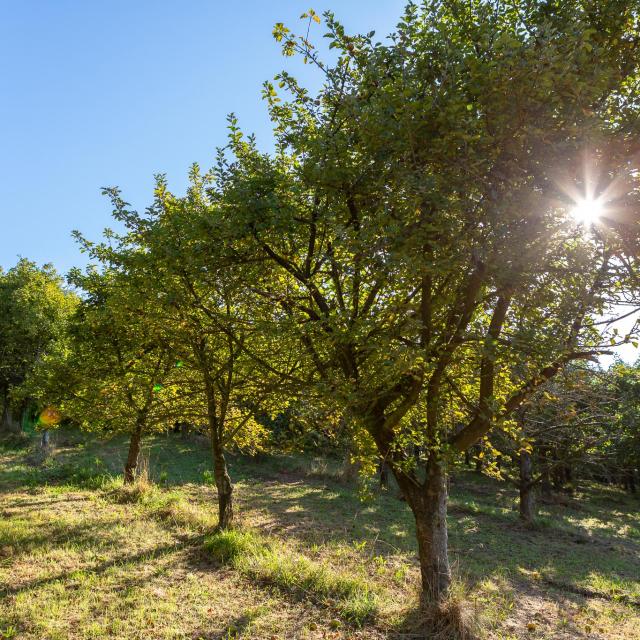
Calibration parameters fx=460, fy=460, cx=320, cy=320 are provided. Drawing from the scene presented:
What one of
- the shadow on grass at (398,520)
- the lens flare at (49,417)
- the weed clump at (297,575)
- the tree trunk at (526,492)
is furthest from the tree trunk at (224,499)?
the tree trunk at (526,492)

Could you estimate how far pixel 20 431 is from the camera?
32.0m

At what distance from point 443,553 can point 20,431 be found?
1336 inches

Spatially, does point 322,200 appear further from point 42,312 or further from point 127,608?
point 42,312

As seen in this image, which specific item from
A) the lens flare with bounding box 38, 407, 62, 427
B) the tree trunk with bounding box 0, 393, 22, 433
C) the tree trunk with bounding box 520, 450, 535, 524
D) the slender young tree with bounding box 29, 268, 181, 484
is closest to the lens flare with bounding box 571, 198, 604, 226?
the slender young tree with bounding box 29, 268, 181, 484

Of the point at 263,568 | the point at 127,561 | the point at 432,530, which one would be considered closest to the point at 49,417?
the point at 127,561

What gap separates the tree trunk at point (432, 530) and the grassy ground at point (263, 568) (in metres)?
0.32

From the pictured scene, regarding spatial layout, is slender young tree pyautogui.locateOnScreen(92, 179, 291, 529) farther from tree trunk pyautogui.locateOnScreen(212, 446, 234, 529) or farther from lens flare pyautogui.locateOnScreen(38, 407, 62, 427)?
lens flare pyautogui.locateOnScreen(38, 407, 62, 427)

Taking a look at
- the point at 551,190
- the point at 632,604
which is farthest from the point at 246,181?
the point at 632,604

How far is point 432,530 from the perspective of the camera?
7.19 m

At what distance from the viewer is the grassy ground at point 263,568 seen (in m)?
6.36

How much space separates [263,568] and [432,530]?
10.4ft

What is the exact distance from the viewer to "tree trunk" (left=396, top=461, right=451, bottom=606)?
7051mm

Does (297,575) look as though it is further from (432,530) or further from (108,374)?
(108,374)

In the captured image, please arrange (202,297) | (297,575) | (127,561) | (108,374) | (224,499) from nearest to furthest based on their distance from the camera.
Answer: (297,575) < (127,561) < (202,297) < (224,499) < (108,374)
